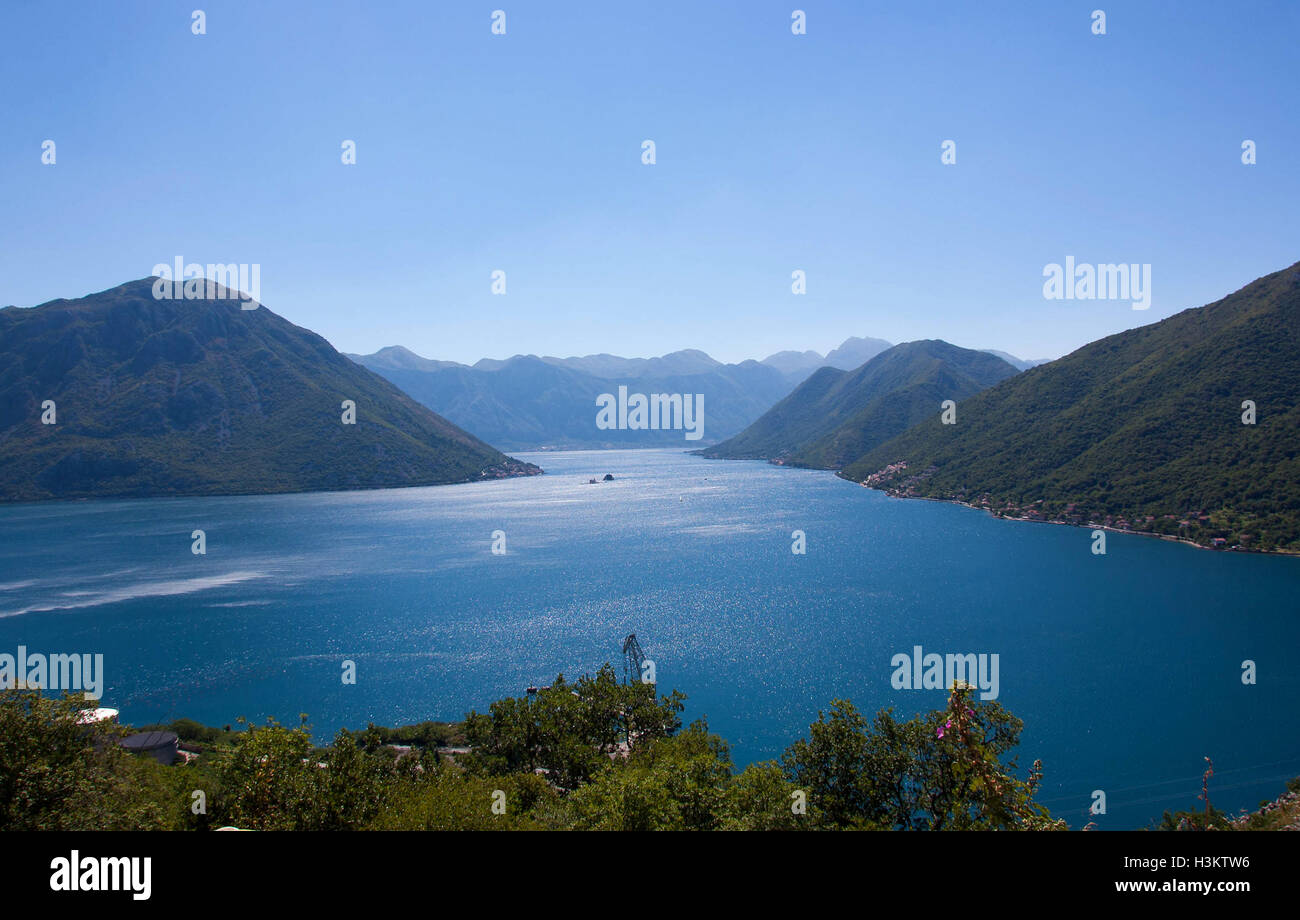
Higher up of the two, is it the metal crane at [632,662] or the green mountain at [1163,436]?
the green mountain at [1163,436]

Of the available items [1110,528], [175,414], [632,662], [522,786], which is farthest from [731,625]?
[175,414]

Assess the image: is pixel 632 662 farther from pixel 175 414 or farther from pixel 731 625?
pixel 175 414

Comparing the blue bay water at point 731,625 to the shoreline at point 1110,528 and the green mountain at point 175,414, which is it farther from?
the green mountain at point 175,414

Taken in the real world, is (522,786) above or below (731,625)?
above

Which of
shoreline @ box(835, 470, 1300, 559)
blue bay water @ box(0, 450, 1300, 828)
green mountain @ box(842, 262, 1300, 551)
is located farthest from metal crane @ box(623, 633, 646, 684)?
green mountain @ box(842, 262, 1300, 551)

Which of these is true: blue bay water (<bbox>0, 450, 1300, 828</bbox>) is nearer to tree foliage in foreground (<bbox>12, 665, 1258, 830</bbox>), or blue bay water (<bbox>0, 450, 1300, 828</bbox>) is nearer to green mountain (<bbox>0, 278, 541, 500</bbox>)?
tree foliage in foreground (<bbox>12, 665, 1258, 830</bbox>)

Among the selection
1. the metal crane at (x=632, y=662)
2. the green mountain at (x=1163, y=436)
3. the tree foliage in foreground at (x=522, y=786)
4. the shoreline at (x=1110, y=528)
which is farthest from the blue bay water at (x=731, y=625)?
the tree foliage in foreground at (x=522, y=786)
